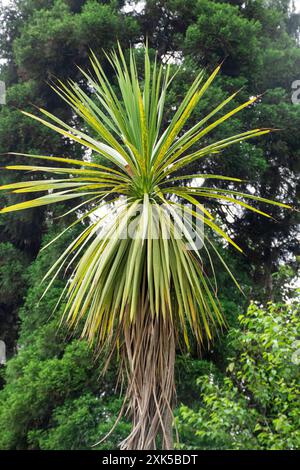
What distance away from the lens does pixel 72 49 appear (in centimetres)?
979

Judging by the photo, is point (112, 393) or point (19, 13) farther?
point (19, 13)

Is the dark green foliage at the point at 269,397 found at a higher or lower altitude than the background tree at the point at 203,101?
lower

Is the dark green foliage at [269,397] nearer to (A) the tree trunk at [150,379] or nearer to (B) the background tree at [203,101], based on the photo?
(A) the tree trunk at [150,379]

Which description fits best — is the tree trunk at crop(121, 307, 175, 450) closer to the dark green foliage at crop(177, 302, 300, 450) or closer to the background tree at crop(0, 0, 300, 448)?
the dark green foliage at crop(177, 302, 300, 450)

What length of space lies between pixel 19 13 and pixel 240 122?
476 cm

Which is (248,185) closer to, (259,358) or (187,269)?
(259,358)

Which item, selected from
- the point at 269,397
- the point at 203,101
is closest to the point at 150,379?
the point at 269,397

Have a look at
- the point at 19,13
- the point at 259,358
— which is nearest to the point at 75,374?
the point at 259,358

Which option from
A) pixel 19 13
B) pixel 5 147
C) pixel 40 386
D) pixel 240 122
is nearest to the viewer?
pixel 40 386

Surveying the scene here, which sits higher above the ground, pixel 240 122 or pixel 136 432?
pixel 240 122

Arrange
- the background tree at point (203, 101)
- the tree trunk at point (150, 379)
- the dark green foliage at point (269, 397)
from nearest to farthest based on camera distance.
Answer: the tree trunk at point (150, 379), the dark green foliage at point (269, 397), the background tree at point (203, 101)

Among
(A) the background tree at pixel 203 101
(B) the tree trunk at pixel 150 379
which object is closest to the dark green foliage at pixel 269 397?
(B) the tree trunk at pixel 150 379

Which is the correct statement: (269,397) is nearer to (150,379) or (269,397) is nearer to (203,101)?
(150,379)

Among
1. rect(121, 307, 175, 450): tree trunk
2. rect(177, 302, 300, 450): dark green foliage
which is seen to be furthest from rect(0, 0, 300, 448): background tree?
rect(121, 307, 175, 450): tree trunk
